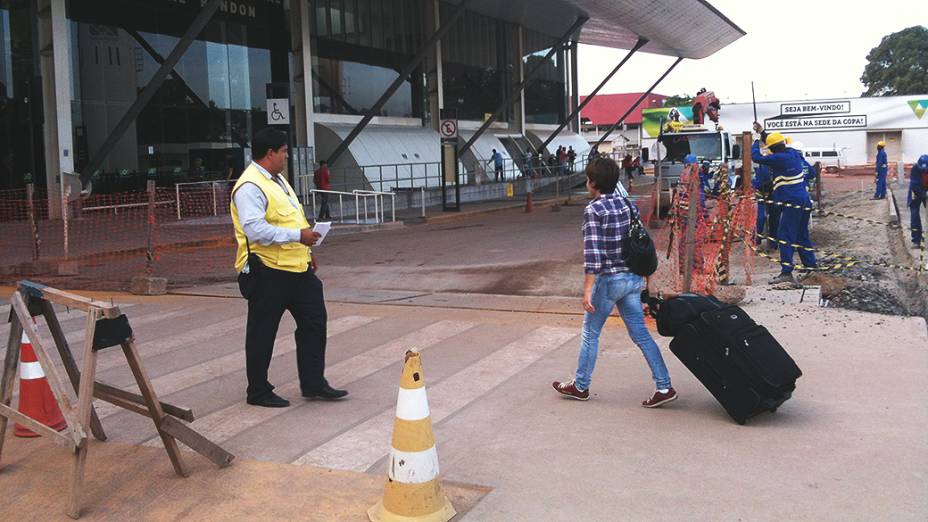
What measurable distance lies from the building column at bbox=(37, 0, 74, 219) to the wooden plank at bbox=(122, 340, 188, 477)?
22.3 m

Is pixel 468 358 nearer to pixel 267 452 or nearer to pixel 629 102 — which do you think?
pixel 267 452

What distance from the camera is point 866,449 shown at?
16.6 feet

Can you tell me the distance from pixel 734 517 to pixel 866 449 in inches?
54.0

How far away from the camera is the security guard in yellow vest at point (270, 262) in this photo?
5793 mm

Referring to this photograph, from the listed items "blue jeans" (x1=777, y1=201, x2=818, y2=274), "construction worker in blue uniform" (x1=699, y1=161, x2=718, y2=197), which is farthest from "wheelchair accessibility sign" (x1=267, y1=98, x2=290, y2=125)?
"blue jeans" (x1=777, y1=201, x2=818, y2=274)

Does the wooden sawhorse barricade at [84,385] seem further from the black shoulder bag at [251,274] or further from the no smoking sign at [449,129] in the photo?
the no smoking sign at [449,129]

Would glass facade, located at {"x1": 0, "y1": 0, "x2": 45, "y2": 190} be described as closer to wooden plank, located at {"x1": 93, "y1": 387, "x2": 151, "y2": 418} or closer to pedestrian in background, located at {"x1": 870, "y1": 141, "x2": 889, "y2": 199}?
wooden plank, located at {"x1": 93, "y1": 387, "x2": 151, "y2": 418}

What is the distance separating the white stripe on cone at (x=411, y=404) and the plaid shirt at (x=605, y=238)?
216 centimetres

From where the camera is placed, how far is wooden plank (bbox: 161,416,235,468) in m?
4.75

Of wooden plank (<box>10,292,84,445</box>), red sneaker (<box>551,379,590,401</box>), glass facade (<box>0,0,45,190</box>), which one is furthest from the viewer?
glass facade (<box>0,0,45,190</box>)

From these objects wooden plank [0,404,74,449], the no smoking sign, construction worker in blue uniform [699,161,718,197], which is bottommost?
wooden plank [0,404,74,449]

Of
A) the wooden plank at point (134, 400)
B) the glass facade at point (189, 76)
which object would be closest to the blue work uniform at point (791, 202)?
the wooden plank at point (134, 400)

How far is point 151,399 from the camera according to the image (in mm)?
4699

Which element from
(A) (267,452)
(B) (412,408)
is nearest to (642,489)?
(B) (412,408)
